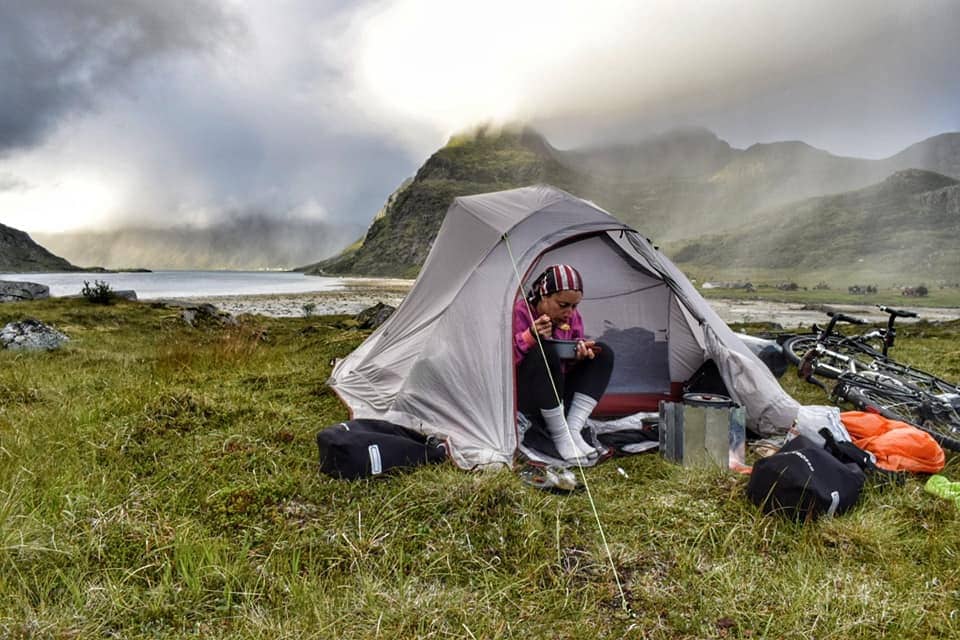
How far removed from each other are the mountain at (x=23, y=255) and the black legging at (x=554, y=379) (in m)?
196

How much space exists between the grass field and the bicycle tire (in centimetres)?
42

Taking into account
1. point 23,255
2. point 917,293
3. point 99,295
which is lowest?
point 917,293

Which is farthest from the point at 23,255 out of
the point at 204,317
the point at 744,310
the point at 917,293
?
the point at 917,293

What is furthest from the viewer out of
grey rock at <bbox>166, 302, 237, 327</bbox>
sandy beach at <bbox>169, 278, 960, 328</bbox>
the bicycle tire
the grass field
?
sandy beach at <bbox>169, 278, 960, 328</bbox>

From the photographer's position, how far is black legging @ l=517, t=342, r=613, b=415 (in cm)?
471

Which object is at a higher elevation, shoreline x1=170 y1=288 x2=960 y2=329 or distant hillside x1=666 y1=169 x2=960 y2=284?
distant hillside x1=666 y1=169 x2=960 y2=284

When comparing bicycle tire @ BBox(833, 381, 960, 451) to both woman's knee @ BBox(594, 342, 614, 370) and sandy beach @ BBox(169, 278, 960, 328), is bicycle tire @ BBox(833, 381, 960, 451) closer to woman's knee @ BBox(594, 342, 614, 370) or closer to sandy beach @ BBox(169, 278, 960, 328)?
woman's knee @ BBox(594, 342, 614, 370)

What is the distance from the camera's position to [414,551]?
303 cm

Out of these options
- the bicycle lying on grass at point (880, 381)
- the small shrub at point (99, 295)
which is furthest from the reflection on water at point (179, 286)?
the bicycle lying on grass at point (880, 381)

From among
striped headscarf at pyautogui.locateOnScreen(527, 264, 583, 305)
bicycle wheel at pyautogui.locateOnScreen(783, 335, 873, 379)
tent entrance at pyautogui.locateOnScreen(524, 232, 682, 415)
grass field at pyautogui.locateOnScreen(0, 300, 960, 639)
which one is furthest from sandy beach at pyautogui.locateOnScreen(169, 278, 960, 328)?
grass field at pyautogui.locateOnScreen(0, 300, 960, 639)

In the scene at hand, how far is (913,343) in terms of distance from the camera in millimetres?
13898

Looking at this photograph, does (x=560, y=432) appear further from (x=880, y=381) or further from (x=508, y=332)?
(x=880, y=381)

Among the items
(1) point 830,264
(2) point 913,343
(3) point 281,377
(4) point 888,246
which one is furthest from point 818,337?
(4) point 888,246

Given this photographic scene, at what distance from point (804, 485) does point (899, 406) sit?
11.2 feet
